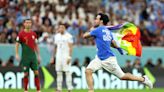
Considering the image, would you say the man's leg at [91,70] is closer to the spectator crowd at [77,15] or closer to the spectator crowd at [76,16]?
the spectator crowd at [76,16]

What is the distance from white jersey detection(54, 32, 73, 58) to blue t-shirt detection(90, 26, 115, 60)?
18.7 ft

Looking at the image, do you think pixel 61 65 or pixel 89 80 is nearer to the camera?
pixel 89 80

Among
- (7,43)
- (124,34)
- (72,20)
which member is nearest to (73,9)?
(72,20)

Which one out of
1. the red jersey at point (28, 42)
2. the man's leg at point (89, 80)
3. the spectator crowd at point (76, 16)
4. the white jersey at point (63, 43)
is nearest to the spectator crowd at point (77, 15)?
the spectator crowd at point (76, 16)

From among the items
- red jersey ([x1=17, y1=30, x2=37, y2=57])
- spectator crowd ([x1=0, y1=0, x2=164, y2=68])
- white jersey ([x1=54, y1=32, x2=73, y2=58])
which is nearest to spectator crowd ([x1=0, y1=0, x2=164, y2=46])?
spectator crowd ([x1=0, y1=0, x2=164, y2=68])

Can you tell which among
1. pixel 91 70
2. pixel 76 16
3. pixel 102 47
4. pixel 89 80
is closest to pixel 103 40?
pixel 102 47

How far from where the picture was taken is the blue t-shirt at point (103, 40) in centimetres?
1827

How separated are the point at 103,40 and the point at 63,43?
5.90 metres

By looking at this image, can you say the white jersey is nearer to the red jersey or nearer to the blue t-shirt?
the red jersey

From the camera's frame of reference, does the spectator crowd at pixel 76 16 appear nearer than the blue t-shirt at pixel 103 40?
No

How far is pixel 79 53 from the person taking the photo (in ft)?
101

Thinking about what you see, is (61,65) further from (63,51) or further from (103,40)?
(103,40)

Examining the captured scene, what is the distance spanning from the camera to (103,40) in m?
18.4

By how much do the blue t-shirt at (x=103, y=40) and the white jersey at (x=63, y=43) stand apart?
5696 millimetres
